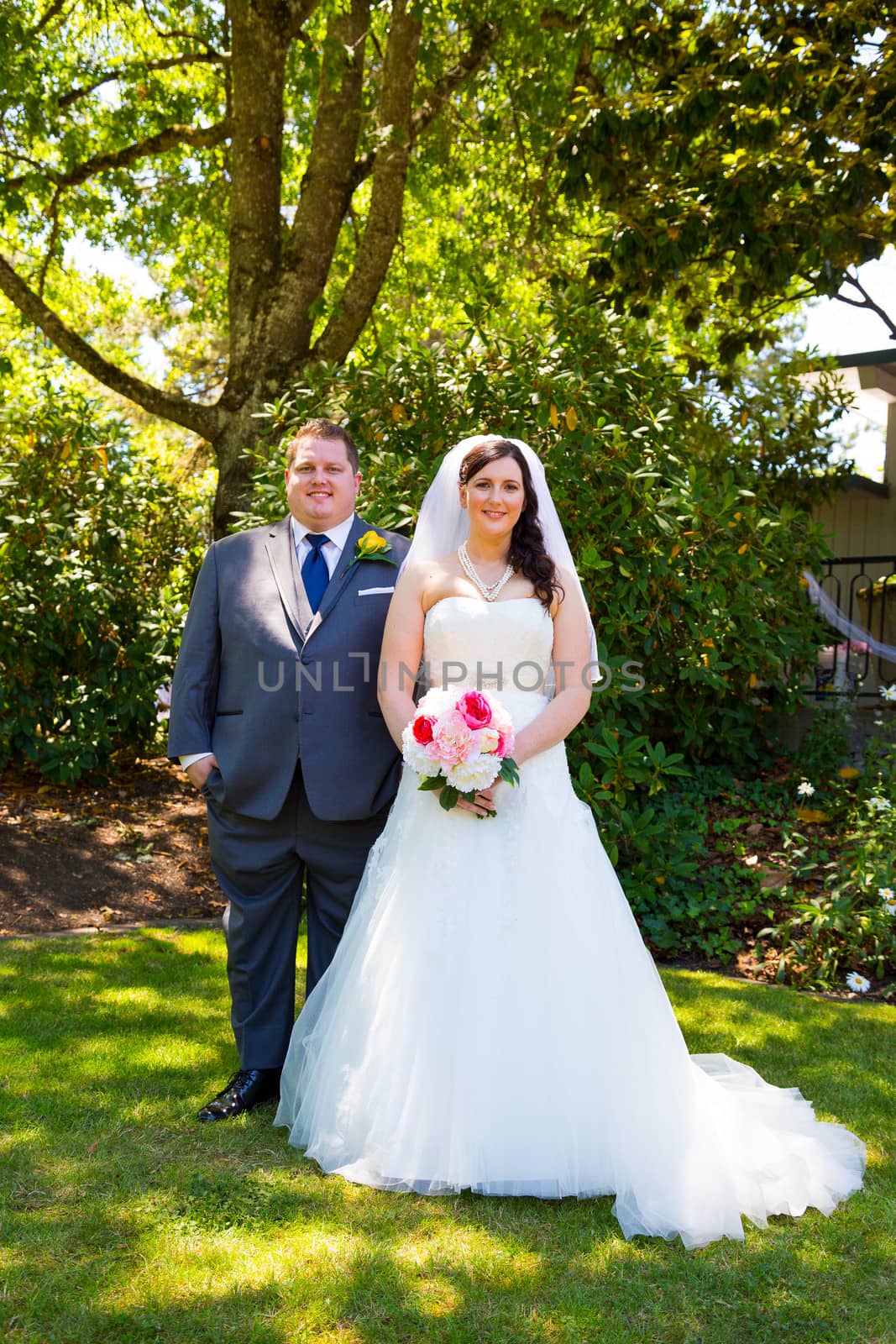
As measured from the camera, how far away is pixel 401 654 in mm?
3766

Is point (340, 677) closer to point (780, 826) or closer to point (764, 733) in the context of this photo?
point (780, 826)

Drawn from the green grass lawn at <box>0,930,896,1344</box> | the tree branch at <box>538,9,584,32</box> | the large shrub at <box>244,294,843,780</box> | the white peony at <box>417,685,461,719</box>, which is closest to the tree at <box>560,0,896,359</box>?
the tree branch at <box>538,9,584,32</box>

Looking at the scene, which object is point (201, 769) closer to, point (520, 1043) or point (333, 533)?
point (333, 533)

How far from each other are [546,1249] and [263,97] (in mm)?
7757

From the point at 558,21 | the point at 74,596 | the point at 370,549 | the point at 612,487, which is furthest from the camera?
the point at 558,21

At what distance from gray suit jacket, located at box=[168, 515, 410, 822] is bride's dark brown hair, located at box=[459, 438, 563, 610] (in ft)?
1.61

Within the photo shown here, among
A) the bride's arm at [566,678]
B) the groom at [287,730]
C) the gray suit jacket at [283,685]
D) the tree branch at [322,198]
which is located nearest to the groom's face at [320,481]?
the groom at [287,730]

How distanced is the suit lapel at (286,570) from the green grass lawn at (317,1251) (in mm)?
1700

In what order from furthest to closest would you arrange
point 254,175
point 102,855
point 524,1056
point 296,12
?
point 254,175 < point 296,12 < point 102,855 < point 524,1056

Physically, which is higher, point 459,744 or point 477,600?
point 477,600

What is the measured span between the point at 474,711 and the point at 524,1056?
3.42ft

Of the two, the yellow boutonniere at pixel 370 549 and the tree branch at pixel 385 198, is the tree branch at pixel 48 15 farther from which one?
the yellow boutonniere at pixel 370 549

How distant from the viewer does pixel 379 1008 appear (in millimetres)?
3490

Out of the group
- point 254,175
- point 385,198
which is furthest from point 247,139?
point 385,198
